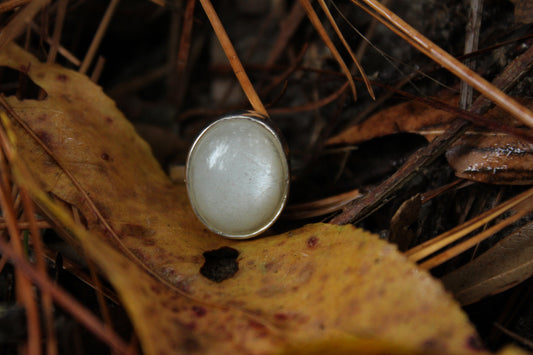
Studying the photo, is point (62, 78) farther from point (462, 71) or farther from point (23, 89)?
point (462, 71)

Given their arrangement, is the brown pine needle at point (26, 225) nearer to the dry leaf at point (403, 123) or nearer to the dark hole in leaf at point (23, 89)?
the dark hole in leaf at point (23, 89)

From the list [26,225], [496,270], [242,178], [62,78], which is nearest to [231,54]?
[242,178]

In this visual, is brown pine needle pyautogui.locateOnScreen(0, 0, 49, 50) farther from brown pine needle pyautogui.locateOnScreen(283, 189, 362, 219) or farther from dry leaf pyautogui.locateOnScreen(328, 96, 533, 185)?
dry leaf pyautogui.locateOnScreen(328, 96, 533, 185)

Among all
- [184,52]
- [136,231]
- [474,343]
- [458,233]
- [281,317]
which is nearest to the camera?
[474,343]

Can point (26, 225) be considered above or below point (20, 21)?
below

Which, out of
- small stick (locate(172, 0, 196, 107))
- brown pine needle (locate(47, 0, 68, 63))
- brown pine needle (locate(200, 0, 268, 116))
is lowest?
brown pine needle (locate(200, 0, 268, 116))

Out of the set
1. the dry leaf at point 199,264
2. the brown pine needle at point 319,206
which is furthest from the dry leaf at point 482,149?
the dry leaf at point 199,264

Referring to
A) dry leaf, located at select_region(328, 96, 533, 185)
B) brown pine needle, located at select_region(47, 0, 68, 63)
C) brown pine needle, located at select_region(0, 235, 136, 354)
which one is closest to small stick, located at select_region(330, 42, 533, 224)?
dry leaf, located at select_region(328, 96, 533, 185)
